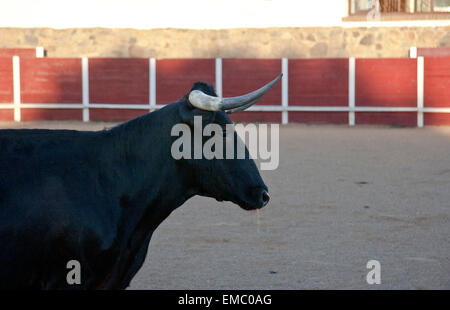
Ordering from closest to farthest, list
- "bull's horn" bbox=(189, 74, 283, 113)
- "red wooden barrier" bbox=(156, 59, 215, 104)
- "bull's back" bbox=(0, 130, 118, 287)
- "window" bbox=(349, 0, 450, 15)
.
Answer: "bull's back" bbox=(0, 130, 118, 287) → "bull's horn" bbox=(189, 74, 283, 113) → "red wooden barrier" bbox=(156, 59, 215, 104) → "window" bbox=(349, 0, 450, 15)

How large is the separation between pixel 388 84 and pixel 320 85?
115 cm

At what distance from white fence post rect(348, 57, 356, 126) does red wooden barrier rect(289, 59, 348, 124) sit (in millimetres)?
54

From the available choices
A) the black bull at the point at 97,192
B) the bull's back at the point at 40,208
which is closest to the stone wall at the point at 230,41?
the black bull at the point at 97,192

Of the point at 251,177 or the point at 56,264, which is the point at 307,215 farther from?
the point at 56,264

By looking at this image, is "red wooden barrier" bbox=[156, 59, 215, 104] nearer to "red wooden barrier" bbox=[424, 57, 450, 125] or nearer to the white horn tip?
"red wooden barrier" bbox=[424, 57, 450, 125]

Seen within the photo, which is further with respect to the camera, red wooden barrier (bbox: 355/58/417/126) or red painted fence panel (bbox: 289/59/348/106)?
red painted fence panel (bbox: 289/59/348/106)

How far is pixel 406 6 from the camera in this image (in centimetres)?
1566

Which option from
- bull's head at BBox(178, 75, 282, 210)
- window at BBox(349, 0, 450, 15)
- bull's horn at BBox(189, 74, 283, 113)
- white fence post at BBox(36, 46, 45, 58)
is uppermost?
window at BBox(349, 0, 450, 15)

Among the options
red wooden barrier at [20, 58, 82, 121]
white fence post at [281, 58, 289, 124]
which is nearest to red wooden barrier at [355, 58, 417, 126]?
white fence post at [281, 58, 289, 124]

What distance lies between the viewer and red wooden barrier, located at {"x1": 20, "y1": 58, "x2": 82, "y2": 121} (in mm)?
15516

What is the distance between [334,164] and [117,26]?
8.11m
